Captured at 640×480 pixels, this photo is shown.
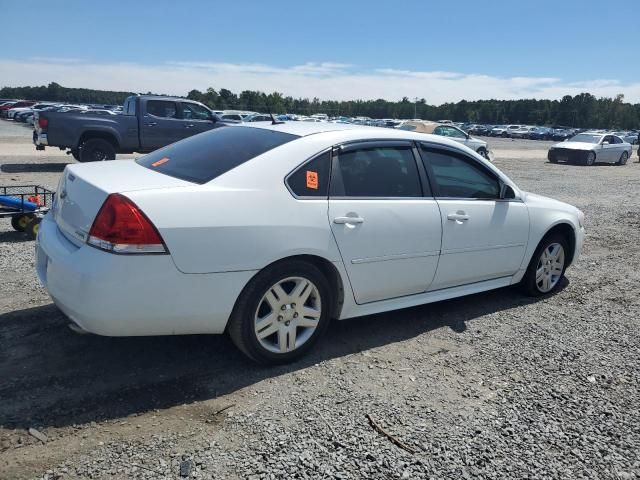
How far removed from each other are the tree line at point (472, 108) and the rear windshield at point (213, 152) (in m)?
78.3

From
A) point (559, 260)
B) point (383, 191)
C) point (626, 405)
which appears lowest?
point (626, 405)

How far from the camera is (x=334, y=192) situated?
3.88 m

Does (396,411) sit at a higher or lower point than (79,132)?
lower

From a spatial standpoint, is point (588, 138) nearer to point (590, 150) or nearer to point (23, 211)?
point (590, 150)

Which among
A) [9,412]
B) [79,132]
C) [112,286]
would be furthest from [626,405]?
[79,132]

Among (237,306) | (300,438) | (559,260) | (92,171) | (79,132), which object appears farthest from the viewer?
(79,132)

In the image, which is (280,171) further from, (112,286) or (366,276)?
(112,286)

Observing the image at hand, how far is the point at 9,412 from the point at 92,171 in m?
1.59

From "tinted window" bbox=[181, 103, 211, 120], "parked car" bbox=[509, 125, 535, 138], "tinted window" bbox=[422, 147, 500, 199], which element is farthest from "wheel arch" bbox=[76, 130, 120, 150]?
"parked car" bbox=[509, 125, 535, 138]

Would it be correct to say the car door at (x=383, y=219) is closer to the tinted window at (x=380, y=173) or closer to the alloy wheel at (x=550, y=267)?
the tinted window at (x=380, y=173)

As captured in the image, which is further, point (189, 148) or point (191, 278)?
point (189, 148)

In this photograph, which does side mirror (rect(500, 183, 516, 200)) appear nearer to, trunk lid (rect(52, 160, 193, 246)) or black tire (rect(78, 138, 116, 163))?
trunk lid (rect(52, 160, 193, 246))

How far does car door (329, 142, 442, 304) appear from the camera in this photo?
3.88 meters

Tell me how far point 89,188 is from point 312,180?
1403mm
